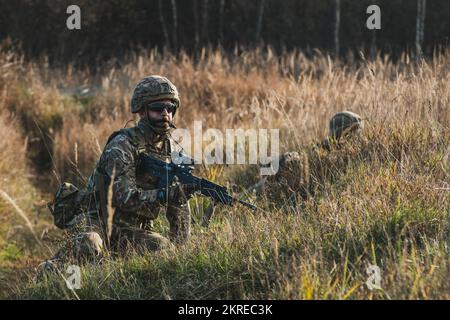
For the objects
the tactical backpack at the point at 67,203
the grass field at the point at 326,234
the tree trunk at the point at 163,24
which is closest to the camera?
the grass field at the point at 326,234

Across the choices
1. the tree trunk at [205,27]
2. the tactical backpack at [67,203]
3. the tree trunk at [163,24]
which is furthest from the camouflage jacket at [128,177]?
the tree trunk at [205,27]

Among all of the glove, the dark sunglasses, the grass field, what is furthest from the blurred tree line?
the glove

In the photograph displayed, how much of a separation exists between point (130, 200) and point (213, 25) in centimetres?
1301

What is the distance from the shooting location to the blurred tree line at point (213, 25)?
16.6 metres

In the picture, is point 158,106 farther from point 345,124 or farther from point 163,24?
point 163,24

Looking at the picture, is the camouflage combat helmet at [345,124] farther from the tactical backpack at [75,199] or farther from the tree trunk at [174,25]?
the tree trunk at [174,25]

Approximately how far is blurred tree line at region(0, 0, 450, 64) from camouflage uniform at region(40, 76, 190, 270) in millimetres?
11233

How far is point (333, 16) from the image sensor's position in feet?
56.0

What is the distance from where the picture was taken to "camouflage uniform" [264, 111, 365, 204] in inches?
234

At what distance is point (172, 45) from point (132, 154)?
12367 mm

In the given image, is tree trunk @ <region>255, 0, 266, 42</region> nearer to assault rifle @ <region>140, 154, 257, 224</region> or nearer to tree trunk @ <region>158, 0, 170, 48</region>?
tree trunk @ <region>158, 0, 170, 48</region>

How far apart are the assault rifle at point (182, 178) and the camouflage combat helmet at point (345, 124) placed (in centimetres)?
182

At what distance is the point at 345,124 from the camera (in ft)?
21.2

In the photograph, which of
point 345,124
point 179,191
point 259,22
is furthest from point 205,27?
point 179,191
